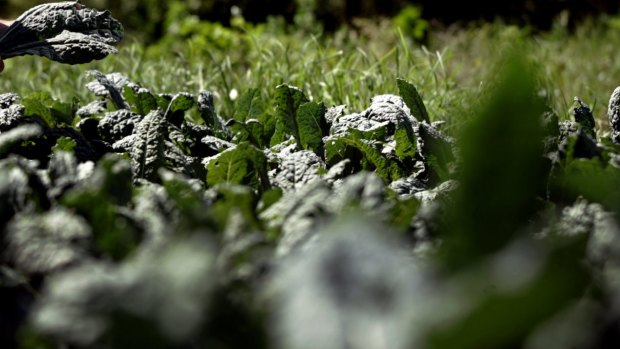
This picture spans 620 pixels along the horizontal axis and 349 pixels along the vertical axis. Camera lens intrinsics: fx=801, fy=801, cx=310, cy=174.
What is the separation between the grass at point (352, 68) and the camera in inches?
132

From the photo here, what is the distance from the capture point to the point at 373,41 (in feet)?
21.7

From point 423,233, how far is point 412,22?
6574 millimetres

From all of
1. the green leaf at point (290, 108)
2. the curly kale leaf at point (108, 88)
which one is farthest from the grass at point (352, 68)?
the curly kale leaf at point (108, 88)

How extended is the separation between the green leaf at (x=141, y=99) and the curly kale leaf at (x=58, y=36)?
130mm

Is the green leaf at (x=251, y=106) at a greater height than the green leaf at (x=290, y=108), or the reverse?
the green leaf at (x=290, y=108)

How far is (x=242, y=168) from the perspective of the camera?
1311 millimetres

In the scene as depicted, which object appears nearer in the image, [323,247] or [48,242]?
[323,247]

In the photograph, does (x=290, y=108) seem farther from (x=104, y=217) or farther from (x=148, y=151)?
(x=104, y=217)

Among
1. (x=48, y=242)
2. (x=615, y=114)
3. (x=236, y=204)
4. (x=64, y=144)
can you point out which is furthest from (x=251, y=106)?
(x=48, y=242)

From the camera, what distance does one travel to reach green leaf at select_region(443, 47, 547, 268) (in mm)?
596

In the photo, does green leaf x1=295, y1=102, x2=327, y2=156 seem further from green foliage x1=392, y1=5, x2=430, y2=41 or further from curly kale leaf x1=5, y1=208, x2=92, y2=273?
green foliage x1=392, y1=5, x2=430, y2=41

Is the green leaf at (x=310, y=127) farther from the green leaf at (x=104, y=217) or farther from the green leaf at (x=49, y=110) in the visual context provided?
the green leaf at (x=104, y=217)

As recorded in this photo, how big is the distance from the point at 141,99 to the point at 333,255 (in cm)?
122

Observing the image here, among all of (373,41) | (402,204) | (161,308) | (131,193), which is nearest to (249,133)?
(131,193)
